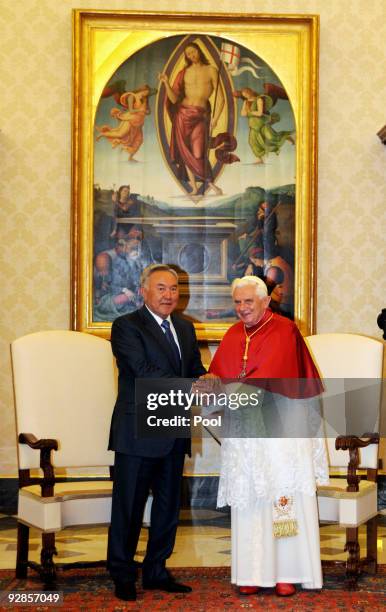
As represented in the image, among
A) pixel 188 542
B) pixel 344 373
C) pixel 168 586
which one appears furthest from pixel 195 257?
pixel 168 586

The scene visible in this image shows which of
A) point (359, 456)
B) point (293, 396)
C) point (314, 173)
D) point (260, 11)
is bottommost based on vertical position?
point (359, 456)

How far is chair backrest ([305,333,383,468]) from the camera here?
6.45 meters

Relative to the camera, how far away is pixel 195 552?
652 cm

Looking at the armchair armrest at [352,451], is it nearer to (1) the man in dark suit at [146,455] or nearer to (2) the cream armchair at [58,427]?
(1) the man in dark suit at [146,455]

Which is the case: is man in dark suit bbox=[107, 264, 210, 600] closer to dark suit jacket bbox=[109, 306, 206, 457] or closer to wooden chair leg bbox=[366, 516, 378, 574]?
dark suit jacket bbox=[109, 306, 206, 457]

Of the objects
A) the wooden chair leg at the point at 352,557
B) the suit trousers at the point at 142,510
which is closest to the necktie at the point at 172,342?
the suit trousers at the point at 142,510

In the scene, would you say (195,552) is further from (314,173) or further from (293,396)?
(314,173)

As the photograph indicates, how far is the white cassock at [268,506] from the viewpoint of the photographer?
5242 millimetres

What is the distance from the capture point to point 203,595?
529 cm

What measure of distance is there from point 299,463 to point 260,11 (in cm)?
Answer: 472

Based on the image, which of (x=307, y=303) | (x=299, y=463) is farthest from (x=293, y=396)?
(x=307, y=303)

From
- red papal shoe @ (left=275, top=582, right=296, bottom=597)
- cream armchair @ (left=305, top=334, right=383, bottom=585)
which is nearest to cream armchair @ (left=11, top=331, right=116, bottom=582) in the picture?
red papal shoe @ (left=275, top=582, right=296, bottom=597)

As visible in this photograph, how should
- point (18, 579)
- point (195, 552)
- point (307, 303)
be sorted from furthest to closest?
point (307, 303), point (195, 552), point (18, 579)

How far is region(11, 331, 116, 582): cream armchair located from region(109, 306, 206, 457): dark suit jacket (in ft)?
1.76
